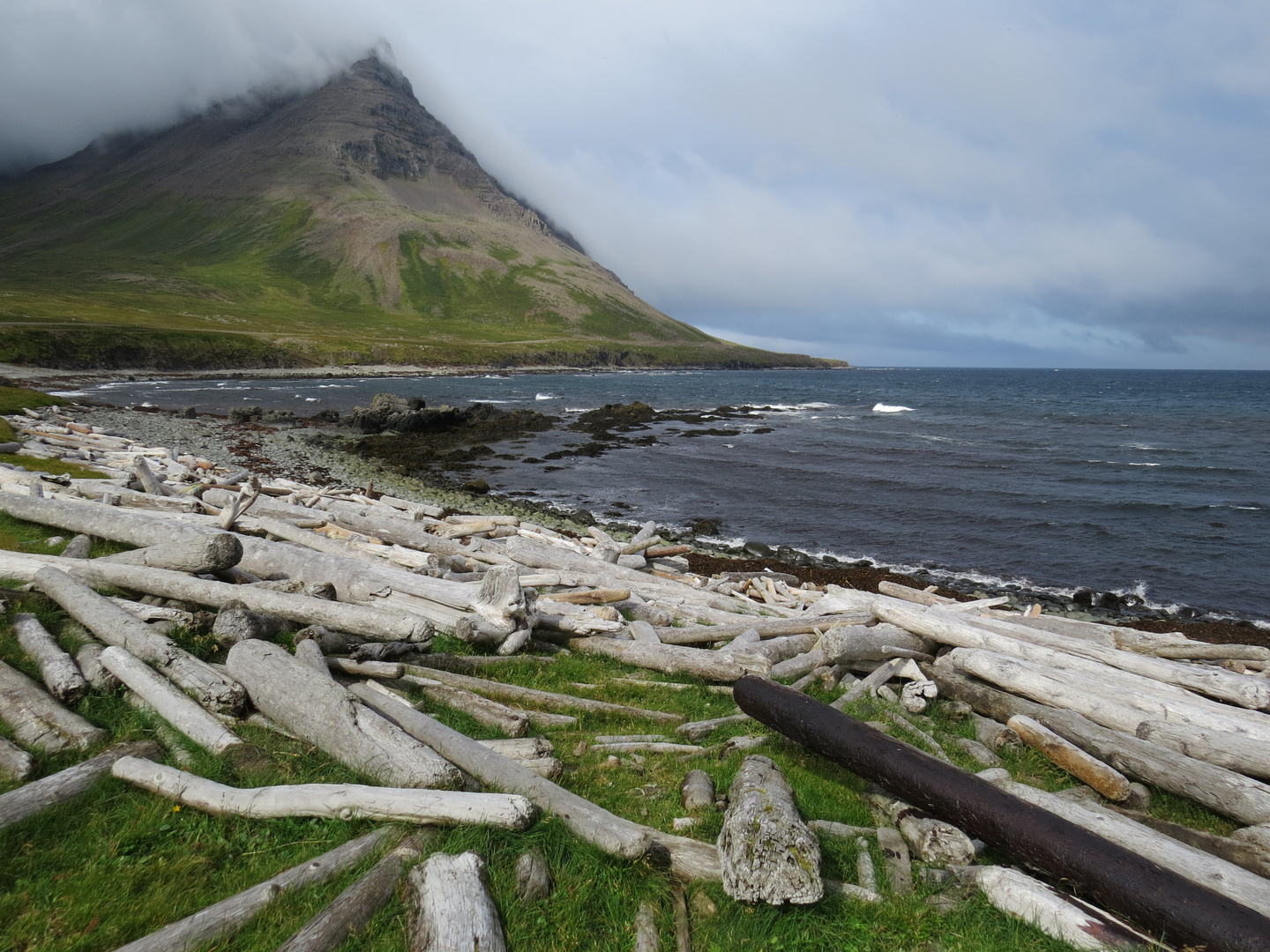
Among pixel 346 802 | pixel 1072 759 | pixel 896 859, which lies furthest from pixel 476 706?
pixel 1072 759

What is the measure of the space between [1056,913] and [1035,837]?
0.61m

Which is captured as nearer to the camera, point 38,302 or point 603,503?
point 603,503

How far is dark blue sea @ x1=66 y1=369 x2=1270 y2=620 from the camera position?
986 inches

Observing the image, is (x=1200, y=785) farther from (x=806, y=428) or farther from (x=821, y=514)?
(x=806, y=428)

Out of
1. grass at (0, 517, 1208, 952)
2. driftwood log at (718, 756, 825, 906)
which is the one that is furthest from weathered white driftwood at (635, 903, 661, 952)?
driftwood log at (718, 756, 825, 906)

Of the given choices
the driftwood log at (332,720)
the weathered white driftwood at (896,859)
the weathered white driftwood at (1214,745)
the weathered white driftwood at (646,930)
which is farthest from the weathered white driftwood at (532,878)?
the weathered white driftwood at (1214,745)

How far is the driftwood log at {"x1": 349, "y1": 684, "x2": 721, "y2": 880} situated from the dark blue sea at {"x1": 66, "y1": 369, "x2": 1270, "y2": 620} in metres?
21.8

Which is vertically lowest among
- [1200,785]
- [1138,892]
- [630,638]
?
[630,638]

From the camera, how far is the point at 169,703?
6.77 m

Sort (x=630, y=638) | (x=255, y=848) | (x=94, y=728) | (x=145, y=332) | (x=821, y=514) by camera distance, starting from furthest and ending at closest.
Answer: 1. (x=145, y=332)
2. (x=821, y=514)
3. (x=630, y=638)
4. (x=94, y=728)
5. (x=255, y=848)

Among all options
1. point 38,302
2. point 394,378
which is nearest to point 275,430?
point 394,378

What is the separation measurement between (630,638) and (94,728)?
7.41 m

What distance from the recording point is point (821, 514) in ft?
106

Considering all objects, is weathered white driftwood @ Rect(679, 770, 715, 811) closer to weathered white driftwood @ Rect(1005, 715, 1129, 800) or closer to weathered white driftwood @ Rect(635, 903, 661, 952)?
weathered white driftwood @ Rect(635, 903, 661, 952)
